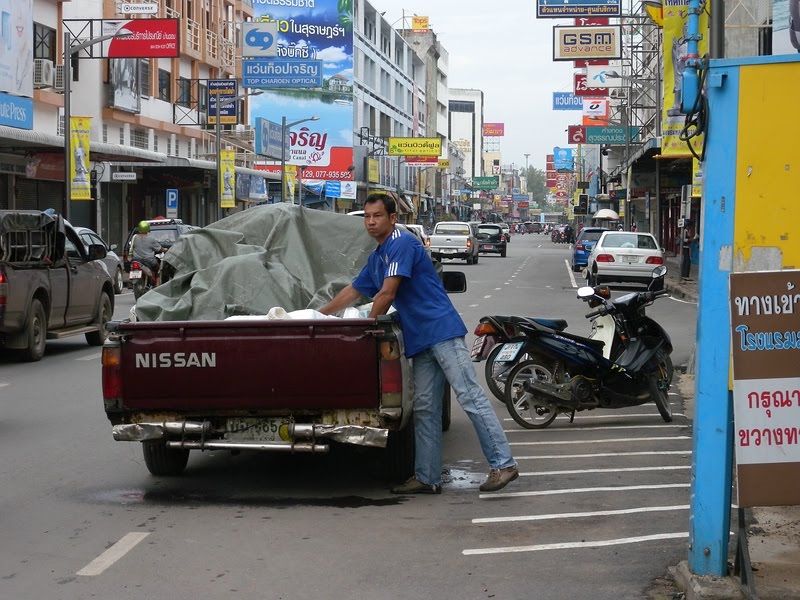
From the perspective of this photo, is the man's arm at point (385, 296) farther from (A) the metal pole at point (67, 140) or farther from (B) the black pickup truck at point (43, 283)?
(A) the metal pole at point (67, 140)

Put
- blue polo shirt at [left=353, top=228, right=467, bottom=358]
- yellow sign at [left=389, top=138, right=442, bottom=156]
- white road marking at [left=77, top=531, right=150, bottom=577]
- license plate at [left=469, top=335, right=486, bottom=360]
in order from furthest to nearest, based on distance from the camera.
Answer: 1. yellow sign at [left=389, top=138, right=442, bottom=156]
2. license plate at [left=469, top=335, right=486, bottom=360]
3. blue polo shirt at [left=353, top=228, right=467, bottom=358]
4. white road marking at [left=77, top=531, right=150, bottom=577]

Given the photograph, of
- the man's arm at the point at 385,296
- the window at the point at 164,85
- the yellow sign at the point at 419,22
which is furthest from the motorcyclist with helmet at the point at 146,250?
the yellow sign at the point at 419,22

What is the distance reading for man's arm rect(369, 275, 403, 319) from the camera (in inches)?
307

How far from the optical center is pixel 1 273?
50.0 feet

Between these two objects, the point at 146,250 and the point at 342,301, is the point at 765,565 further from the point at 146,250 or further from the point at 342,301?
the point at 146,250

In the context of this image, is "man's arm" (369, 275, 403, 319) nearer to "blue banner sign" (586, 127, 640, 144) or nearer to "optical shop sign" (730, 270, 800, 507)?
"optical shop sign" (730, 270, 800, 507)

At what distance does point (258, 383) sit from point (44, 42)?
36797 mm

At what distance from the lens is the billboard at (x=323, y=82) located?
83688 mm

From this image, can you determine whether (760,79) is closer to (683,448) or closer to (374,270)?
(374,270)

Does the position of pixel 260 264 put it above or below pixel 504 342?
above

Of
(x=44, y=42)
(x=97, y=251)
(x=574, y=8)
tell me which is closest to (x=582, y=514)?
(x=97, y=251)

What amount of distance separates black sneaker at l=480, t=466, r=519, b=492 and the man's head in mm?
1684

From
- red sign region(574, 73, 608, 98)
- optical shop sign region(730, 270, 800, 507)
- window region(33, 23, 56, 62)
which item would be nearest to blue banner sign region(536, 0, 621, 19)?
window region(33, 23, 56, 62)

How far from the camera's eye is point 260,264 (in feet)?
30.2
